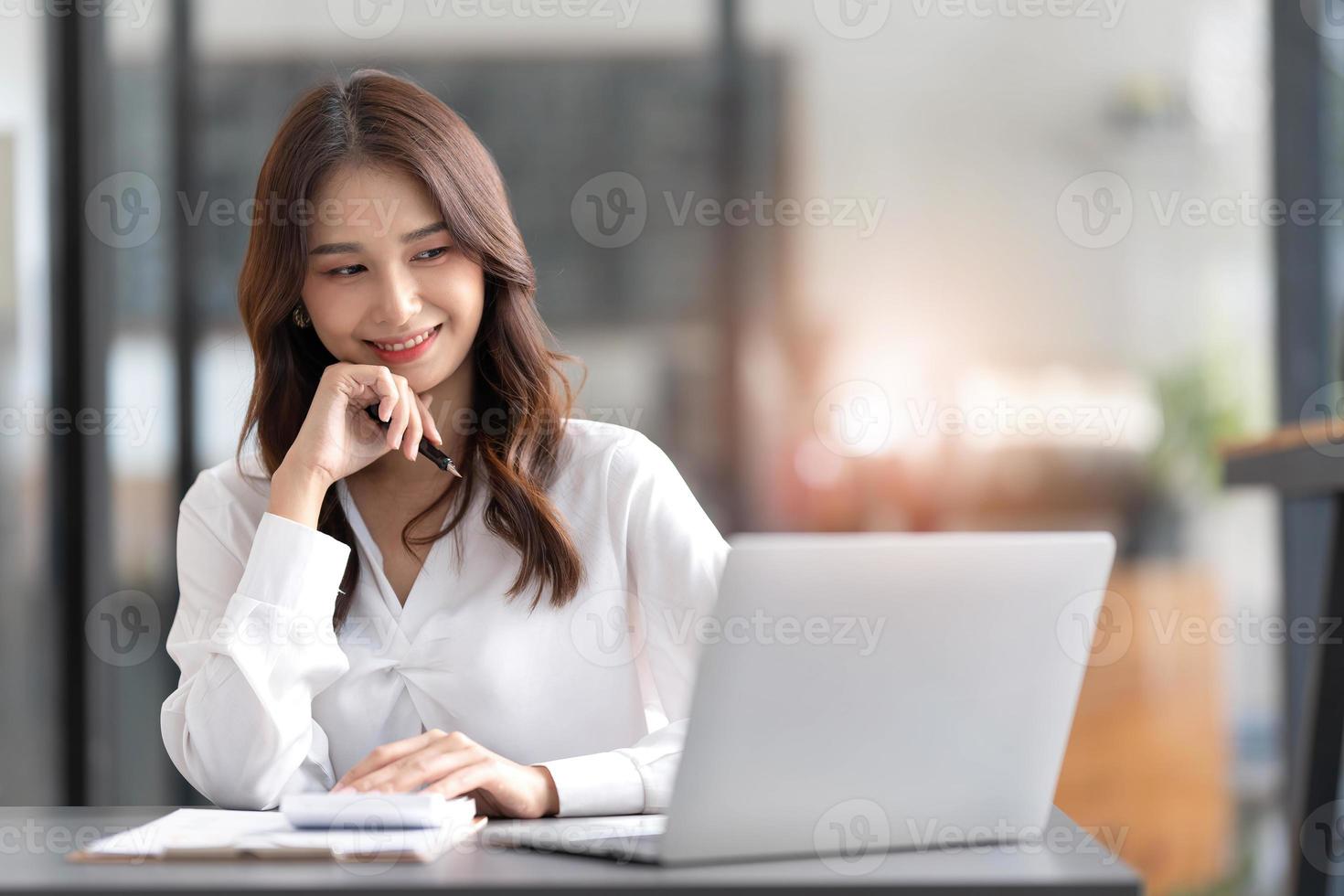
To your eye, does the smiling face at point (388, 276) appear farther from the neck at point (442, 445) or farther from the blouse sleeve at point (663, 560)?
the blouse sleeve at point (663, 560)

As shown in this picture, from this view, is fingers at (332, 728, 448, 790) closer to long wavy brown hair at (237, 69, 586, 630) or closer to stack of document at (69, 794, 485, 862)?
stack of document at (69, 794, 485, 862)

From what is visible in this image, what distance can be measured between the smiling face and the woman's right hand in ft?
0.20

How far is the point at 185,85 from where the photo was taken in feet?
10.3

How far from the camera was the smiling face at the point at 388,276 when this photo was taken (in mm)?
1562

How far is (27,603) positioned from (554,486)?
1.78 m

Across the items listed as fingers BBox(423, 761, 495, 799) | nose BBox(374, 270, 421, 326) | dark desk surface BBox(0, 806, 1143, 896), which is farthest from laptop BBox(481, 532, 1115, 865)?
nose BBox(374, 270, 421, 326)

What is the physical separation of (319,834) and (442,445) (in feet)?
2.61

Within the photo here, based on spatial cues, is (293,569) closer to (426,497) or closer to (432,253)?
(426,497)

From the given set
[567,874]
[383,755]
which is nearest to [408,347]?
[383,755]

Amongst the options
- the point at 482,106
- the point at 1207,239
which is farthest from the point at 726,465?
the point at 1207,239

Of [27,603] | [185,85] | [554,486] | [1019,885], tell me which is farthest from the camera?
[185,85]

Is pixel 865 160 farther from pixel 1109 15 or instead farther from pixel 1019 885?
pixel 1019 885

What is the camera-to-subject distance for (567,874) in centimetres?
87

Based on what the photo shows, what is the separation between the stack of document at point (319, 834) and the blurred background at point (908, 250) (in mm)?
2156
